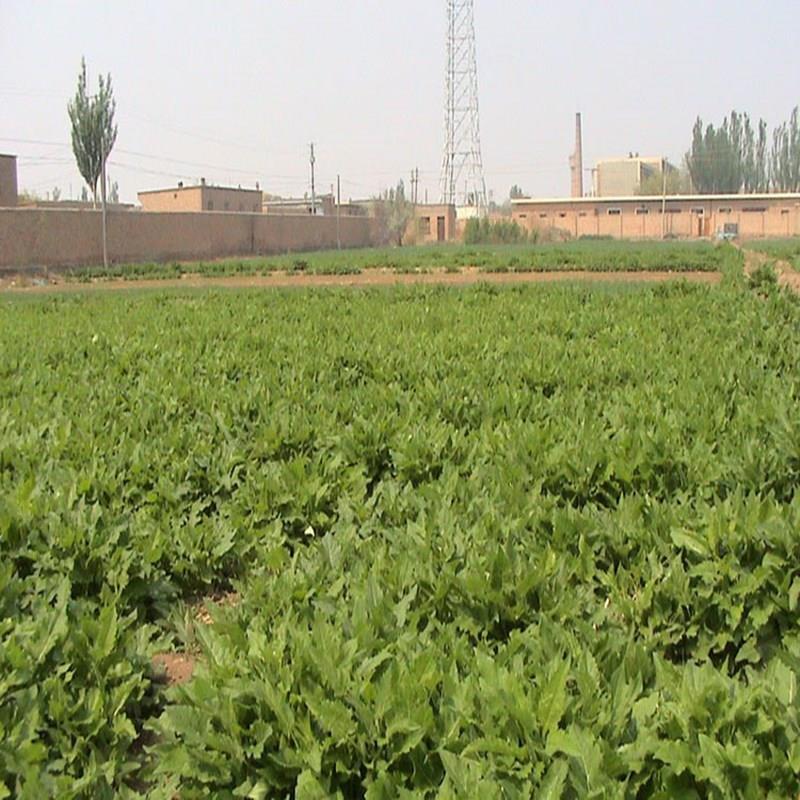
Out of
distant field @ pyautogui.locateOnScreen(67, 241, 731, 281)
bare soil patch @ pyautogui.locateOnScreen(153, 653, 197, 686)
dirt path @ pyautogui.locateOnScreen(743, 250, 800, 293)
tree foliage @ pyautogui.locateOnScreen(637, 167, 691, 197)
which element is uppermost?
tree foliage @ pyautogui.locateOnScreen(637, 167, 691, 197)

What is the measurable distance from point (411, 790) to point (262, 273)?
103 feet

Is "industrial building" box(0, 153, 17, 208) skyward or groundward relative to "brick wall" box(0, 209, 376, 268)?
skyward

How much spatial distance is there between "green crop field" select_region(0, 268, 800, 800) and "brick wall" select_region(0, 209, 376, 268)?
29.0 metres

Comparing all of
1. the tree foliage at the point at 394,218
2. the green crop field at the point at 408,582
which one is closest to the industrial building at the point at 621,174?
the tree foliage at the point at 394,218

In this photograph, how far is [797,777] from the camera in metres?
2.17

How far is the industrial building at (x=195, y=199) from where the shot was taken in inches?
2517

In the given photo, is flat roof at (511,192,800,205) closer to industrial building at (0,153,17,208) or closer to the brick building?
the brick building

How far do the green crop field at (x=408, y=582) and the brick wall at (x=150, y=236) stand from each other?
29.0m

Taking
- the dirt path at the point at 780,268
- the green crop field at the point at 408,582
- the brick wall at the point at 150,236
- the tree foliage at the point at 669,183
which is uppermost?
the tree foliage at the point at 669,183

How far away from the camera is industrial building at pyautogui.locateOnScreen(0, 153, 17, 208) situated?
146 ft

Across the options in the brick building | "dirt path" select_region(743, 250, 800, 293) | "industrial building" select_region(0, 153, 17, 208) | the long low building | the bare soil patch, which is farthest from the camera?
the brick building

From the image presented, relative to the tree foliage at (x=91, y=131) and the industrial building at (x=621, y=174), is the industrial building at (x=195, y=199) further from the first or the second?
the industrial building at (x=621, y=174)

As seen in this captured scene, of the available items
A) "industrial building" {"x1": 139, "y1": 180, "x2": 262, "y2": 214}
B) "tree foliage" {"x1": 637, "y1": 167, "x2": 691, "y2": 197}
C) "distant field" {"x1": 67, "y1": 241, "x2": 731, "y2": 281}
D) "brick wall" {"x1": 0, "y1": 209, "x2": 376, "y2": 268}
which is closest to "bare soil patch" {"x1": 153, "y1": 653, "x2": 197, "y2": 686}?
"distant field" {"x1": 67, "y1": 241, "x2": 731, "y2": 281}

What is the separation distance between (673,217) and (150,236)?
3933 cm
